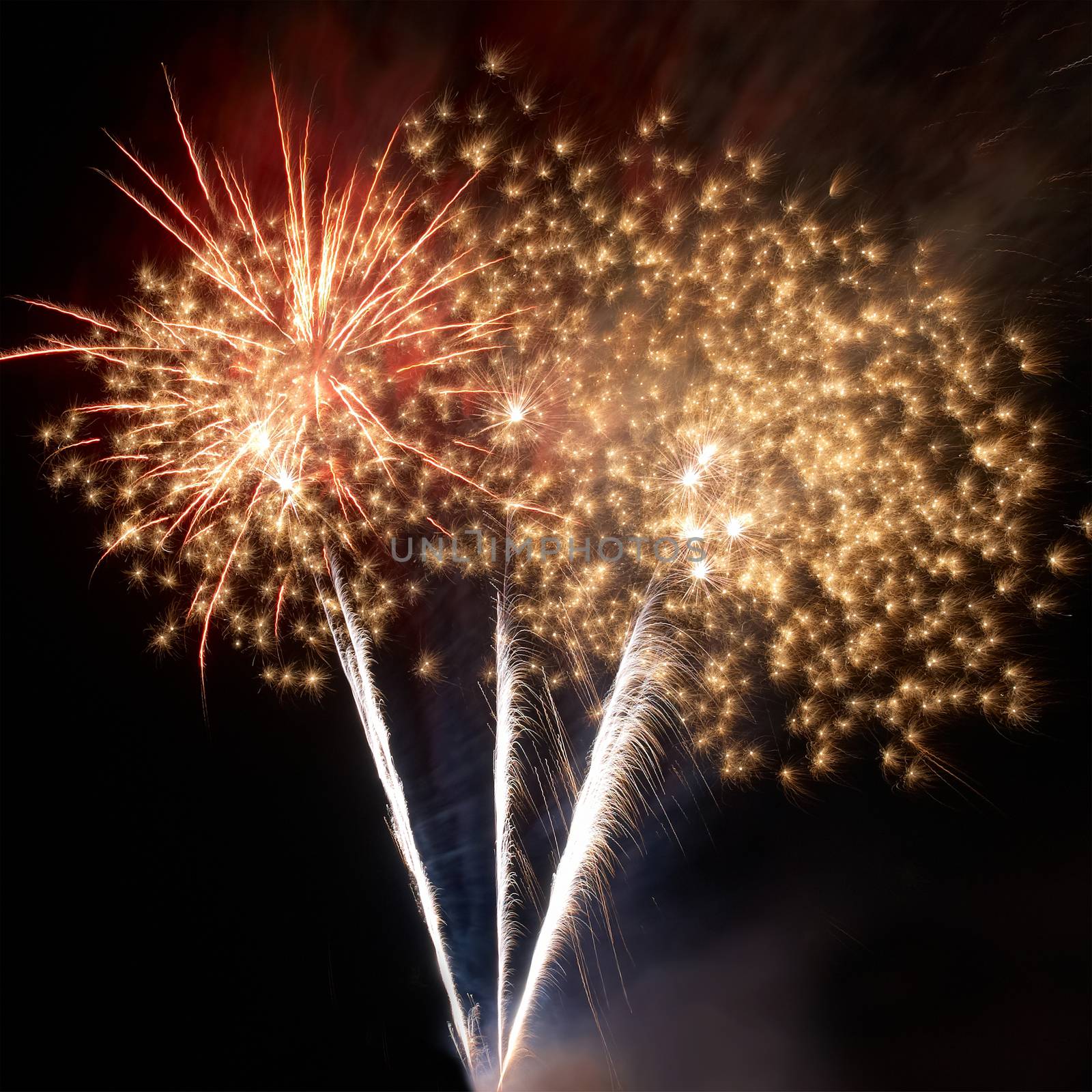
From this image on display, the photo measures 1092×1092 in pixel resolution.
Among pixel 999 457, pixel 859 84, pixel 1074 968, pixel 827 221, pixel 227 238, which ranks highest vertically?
pixel 227 238

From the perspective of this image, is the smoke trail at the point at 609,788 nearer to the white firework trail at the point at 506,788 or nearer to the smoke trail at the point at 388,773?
the white firework trail at the point at 506,788

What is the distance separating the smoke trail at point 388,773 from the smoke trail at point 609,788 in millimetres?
264

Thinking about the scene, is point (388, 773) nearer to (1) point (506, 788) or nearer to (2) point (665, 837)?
(1) point (506, 788)

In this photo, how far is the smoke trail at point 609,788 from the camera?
1.98m

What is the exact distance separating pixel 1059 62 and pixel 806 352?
1.36m

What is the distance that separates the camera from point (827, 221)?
2096 mm

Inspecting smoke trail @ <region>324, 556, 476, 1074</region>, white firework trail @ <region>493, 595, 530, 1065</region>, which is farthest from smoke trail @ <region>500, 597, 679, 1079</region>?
smoke trail @ <region>324, 556, 476, 1074</region>

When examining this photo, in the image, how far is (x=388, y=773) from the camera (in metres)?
2.14

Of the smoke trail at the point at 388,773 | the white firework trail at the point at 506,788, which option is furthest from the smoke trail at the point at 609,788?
the smoke trail at the point at 388,773

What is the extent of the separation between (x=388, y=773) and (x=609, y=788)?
86cm

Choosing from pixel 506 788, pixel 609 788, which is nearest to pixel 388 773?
pixel 506 788

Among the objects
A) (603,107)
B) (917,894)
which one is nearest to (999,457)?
(917,894)

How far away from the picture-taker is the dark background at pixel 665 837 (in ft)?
6.57

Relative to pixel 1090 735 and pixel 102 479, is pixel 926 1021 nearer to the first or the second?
pixel 1090 735
